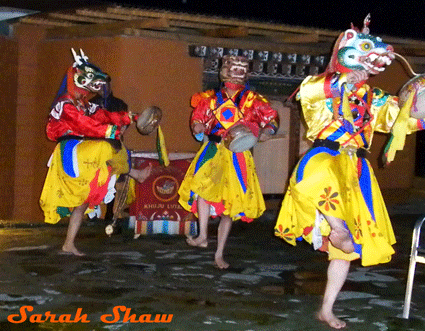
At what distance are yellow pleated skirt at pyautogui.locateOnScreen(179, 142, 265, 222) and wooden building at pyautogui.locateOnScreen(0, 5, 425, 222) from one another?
2819 mm

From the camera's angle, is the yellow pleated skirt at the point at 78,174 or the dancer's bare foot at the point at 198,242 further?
the dancer's bare foot at the point at 198,242

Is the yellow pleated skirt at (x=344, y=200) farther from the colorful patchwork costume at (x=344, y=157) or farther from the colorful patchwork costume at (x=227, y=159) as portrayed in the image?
the colorful patchwork costume at (x=227, y=159)

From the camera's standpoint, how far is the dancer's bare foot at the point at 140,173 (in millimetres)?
7213

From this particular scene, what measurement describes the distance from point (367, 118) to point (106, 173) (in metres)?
2.62

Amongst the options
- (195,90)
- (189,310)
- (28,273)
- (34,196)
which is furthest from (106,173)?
(34,196)

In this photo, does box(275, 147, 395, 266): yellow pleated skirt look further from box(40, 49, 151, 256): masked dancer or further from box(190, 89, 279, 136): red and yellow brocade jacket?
box(40, 49, 151, 256): masked dancer

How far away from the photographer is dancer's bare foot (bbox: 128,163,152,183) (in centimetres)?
721

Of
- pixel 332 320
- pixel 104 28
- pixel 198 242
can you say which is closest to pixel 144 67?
pixel 104 28

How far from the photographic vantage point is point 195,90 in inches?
378

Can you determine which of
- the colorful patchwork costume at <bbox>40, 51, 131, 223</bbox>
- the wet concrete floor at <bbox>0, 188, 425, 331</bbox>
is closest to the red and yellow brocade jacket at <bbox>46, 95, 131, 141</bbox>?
the colorful patchwork costume at <bbox>40, 51, 131, 223</bbox>

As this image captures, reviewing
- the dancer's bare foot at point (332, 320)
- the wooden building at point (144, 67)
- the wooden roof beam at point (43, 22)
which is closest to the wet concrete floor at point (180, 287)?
the dancer's bare foot at point (332, 320)

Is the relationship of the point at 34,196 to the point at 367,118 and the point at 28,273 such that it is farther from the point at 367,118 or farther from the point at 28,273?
the point at 367,118

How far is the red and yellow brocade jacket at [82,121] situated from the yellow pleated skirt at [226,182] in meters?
0.82

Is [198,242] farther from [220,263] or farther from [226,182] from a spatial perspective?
[226,182]
